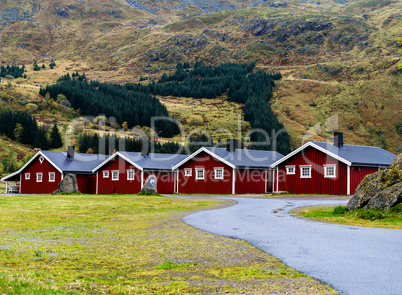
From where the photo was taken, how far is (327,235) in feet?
41.2

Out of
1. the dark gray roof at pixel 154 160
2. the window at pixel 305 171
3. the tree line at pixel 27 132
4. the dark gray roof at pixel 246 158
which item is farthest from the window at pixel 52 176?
the tree line at pixel 27 132

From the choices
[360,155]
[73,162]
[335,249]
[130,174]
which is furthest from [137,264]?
[73,162]

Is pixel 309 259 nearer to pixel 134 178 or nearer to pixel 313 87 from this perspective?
pixel 134 178

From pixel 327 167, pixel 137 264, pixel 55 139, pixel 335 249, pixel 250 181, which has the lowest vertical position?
pixel 137 264

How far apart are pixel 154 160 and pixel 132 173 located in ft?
11.8

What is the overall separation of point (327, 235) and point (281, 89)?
18382 centimetres

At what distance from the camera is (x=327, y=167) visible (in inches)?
1599

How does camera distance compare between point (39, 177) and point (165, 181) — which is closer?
point (165, 181)

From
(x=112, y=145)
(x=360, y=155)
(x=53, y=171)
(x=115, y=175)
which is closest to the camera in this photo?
(x=360, y=155)

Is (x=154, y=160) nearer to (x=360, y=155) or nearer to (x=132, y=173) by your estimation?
(x=132, y=173)

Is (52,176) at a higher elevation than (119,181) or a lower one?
higher

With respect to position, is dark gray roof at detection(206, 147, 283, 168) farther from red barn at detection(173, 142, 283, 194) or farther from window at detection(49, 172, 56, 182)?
window at detection(49, 172, 56, 182)

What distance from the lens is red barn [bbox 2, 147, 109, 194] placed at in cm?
5534

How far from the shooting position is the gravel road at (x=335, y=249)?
742cm
